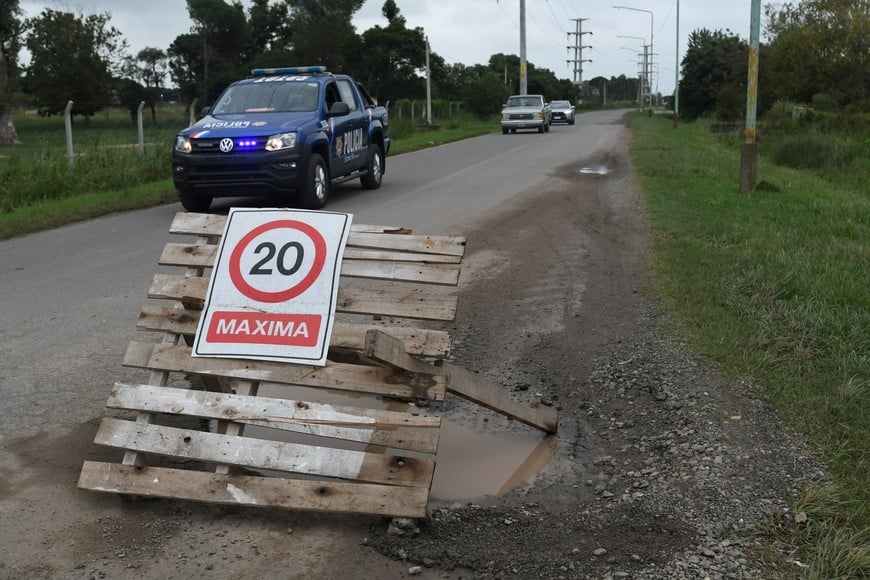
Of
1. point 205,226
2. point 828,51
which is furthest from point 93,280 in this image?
point 828,51

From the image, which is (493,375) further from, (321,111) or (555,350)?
(321,111)

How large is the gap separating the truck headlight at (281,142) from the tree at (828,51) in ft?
115

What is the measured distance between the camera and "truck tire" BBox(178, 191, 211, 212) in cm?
1332

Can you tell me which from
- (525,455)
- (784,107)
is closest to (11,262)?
(525,455)

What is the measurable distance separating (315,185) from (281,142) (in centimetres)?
85

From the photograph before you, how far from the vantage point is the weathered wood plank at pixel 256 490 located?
162 inches

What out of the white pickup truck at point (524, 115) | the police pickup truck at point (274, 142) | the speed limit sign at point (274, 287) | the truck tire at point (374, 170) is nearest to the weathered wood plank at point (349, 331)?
the speed limit sign at point (274, 287)

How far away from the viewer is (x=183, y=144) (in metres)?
13.0

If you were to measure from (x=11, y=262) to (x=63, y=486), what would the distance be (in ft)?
20.5

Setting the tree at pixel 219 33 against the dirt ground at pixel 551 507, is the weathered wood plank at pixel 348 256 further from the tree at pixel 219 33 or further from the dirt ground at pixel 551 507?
the tree at pixel 219 33

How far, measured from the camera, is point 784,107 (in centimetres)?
4850

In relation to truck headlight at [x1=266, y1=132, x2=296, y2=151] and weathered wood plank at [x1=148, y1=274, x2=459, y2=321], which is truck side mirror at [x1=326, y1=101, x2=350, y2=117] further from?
weathered wood plank at [x1=148, y1=274, x2=459, y2=321]

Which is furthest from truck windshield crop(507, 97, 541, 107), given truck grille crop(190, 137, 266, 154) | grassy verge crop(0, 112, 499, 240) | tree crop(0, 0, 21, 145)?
truck grille crop(190, 137, 266, 154)

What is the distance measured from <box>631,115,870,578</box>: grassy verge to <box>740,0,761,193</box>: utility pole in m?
0.57
